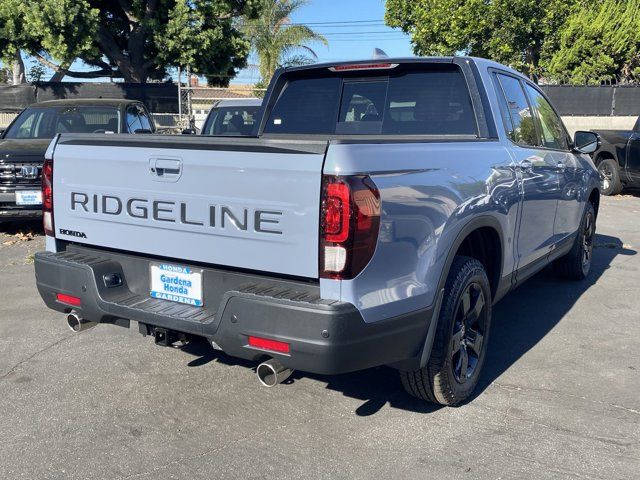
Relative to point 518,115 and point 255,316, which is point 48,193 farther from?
point 518,115

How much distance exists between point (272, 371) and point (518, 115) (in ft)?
9.18

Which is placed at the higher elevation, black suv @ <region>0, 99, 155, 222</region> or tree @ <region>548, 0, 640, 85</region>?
tree @ <region>548, 0, 640, 85</region>

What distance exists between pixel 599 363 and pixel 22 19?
18017 millimetres

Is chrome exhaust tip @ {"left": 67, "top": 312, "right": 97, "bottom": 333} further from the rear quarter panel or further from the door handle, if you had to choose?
the door handle

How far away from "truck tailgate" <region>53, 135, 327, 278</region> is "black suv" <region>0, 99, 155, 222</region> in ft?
15.8

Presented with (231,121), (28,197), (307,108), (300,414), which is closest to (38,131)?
(28,197)

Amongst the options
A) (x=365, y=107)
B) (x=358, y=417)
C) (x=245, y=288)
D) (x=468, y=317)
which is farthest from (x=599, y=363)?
(x=245, y=288)

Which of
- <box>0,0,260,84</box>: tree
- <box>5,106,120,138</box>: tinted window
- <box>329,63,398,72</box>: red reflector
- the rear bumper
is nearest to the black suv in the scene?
<box>5,106,120,138</box>: tinted window

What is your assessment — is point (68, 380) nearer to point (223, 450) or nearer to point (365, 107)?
point (223, 450)

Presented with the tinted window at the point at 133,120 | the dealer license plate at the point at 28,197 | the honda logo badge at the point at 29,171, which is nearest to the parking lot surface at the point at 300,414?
the dealer license plate at the point at 28,197

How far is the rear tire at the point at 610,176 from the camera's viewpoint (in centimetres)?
1258

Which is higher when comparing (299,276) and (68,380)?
(299,276)

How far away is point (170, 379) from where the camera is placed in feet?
13.5

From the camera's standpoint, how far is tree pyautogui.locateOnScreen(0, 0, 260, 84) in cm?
1722
